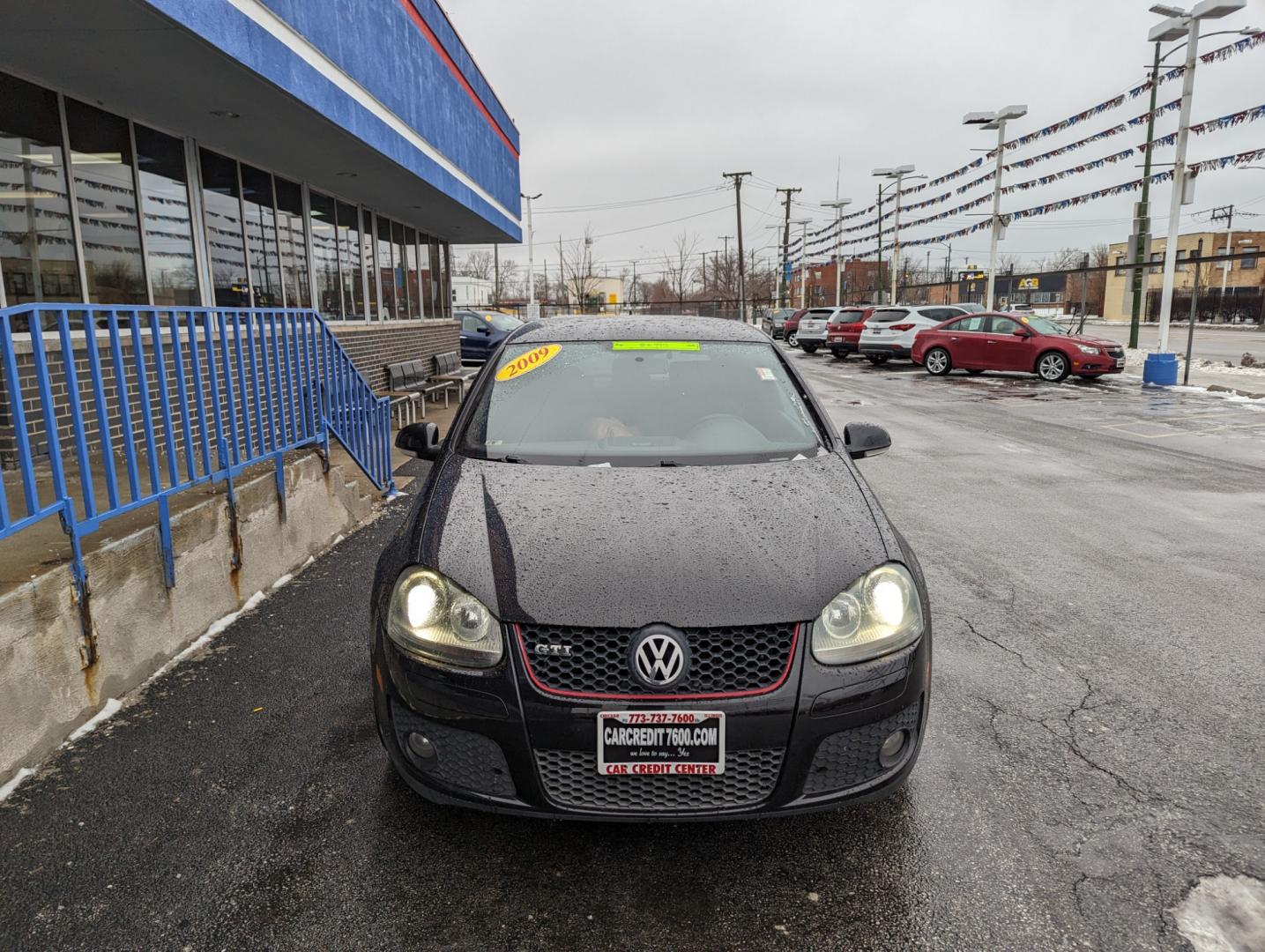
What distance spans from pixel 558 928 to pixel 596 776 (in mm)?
415

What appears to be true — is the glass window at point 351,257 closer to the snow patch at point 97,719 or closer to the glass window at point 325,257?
the glass window at point 325,257

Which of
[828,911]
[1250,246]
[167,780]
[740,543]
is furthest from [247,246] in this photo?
[1250,246]

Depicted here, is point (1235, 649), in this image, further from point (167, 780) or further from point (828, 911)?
point (167, 780)

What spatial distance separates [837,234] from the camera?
165 ft

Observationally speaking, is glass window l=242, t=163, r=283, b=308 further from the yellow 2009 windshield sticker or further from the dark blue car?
the dark blue car

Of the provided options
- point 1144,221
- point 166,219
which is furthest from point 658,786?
point 1144,221

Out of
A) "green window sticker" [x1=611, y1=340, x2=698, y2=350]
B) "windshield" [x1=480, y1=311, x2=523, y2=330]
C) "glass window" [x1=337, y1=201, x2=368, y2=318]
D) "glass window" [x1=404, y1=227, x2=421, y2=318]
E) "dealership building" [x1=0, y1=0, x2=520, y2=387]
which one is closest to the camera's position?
"green window sticker" [x1=611, y1=340, x2=698, y2=350]

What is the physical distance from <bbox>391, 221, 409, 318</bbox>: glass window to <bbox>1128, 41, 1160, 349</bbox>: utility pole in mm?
19647

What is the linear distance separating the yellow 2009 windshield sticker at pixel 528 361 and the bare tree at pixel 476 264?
92.3 m

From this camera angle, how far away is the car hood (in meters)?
2.38

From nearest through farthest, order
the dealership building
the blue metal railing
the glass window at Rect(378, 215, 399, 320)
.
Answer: the blue metal railing
the dealership building
the glass window at Rect(378, 215, 399, 320)

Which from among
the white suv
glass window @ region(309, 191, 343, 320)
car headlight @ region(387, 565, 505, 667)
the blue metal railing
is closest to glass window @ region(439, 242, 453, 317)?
glass window @ region(309, 191, 343, 320)

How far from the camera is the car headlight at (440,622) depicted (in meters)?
2.38

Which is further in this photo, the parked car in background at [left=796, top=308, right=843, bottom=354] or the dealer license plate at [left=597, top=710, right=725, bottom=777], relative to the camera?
the parked car in background at [left=796, top=308, right=843, bottom=354]
